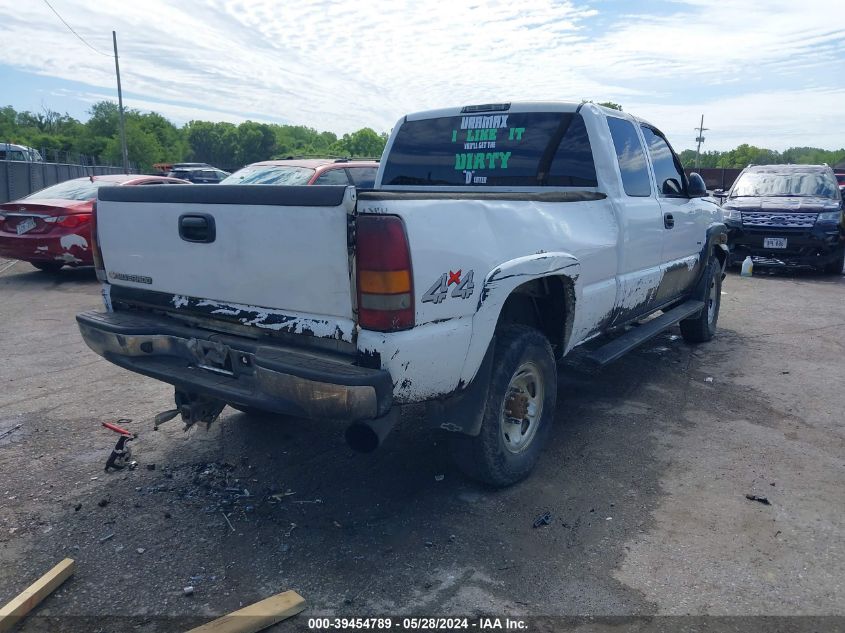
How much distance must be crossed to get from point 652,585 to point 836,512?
1.34 m

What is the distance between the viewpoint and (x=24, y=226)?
32.8 feet

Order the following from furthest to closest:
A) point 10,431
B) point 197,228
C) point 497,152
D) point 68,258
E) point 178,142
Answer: point 178,142, point 68,258, point 497,152, point 10,431, point 197,228

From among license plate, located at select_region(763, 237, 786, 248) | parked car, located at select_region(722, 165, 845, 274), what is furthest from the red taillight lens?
license plate, located at select_region(763, 237, 786, 248)

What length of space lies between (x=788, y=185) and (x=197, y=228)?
12.4 m

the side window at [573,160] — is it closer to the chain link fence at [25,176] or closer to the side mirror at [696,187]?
the side mirror at [696,187]

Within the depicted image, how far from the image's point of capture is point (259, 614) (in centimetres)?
267

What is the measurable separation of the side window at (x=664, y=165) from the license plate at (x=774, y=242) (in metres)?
6.31

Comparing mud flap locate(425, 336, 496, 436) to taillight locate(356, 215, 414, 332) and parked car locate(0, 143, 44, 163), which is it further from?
parked car locate(0, 143, 44, 163)

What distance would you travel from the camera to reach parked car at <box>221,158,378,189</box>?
9.09m

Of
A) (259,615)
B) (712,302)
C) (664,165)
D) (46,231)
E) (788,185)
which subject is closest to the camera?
(259,615)

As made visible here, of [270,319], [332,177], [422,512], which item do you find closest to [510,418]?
[422,512]

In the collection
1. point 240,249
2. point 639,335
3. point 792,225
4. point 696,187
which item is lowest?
point 639,335

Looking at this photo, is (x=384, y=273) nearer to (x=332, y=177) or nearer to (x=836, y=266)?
(x=332, y=177)

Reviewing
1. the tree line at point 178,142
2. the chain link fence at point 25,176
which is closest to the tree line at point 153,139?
the tree line at point 178,142
